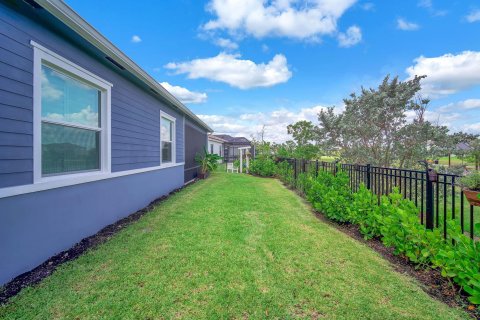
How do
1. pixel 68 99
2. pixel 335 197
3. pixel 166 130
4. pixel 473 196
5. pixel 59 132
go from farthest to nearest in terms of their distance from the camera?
pixel 166 130
pixel 335 197
pixel 68 99
pixel 59 132
pixel 473 196

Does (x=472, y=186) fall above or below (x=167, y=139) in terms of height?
below

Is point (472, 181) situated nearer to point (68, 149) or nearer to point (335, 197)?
point (335, 197)

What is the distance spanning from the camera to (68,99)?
3.18 meters

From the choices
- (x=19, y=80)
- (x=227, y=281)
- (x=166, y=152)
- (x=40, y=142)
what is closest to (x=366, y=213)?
(x=227, y=281)

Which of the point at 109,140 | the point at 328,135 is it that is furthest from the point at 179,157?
the point at 328,135

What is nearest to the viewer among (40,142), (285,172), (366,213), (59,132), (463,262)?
(463,262)

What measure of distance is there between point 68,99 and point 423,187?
17.3 feet

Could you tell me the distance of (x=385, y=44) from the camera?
8258 mm

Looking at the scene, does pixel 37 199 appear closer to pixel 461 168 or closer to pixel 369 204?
pixel 369 204

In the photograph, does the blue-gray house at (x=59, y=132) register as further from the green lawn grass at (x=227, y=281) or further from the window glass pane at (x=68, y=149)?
the green lawn grass at (x=227, y=281)

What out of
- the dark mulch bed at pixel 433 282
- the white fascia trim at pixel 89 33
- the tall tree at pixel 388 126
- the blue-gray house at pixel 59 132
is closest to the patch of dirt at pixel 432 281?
the dark mulch bed at pixel 433 282

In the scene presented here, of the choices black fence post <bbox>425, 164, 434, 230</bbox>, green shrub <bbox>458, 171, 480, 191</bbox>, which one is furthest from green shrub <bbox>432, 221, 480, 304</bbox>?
black fence post <bbox>425, 164, 434, 230</bbox>

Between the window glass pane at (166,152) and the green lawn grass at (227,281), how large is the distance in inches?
145

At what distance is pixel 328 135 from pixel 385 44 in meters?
4.19
